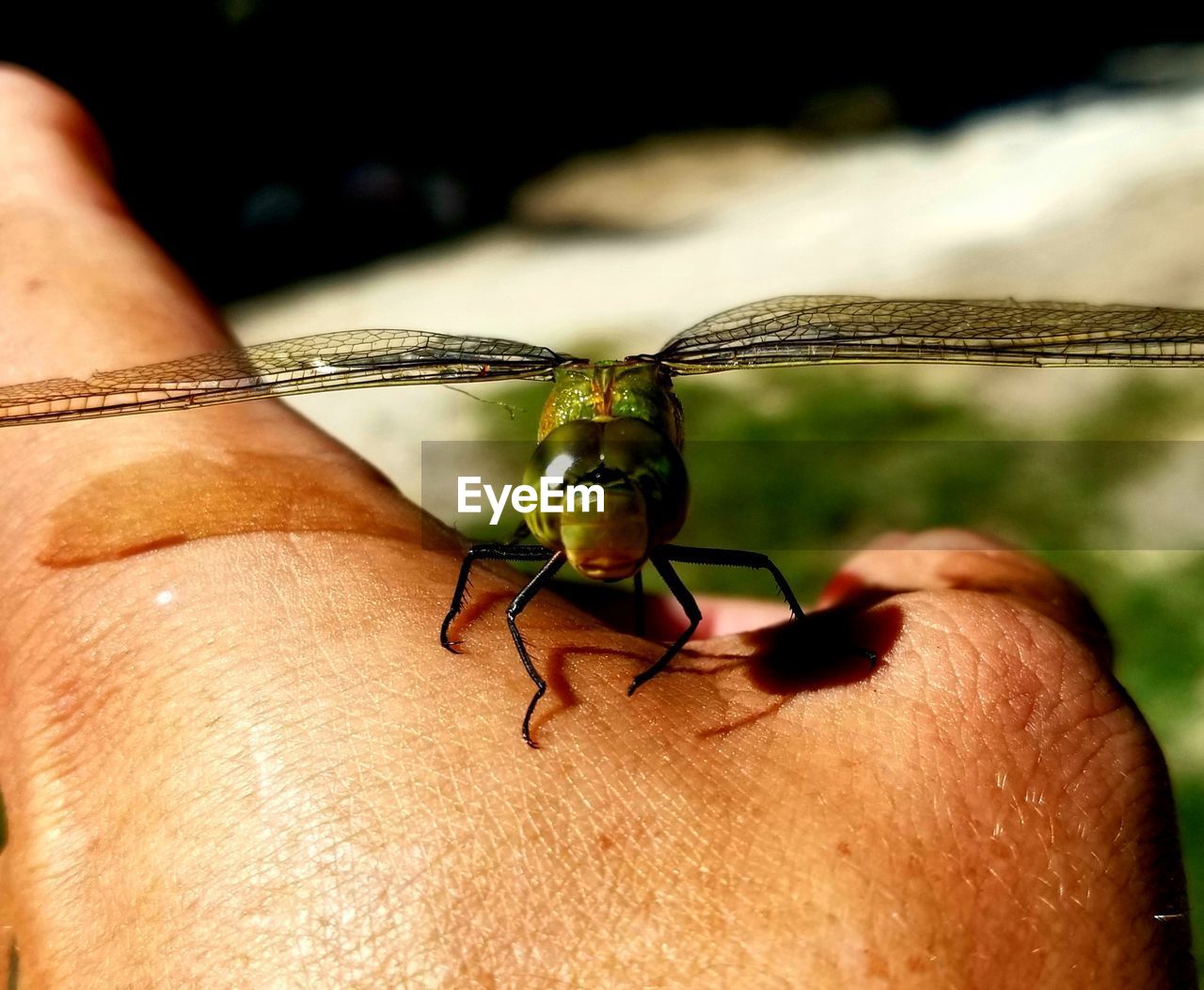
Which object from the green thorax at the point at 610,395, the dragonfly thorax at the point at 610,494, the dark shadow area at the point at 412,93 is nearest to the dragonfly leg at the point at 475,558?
the dragonfly thorax at the point at 610,494

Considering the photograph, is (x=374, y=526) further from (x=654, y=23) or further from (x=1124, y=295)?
(x=654, y=23)

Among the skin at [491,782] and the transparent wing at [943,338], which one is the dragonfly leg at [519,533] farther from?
the skin at [491,782]

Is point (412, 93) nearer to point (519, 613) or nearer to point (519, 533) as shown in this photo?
point (519, 533)

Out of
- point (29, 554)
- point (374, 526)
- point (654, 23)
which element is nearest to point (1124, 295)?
point (374, 526)

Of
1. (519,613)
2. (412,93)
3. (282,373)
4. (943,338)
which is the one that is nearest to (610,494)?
(519,613)

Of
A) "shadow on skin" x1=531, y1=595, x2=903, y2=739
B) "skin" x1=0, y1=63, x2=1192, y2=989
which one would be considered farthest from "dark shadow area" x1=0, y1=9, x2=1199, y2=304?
"shadow on skin" x1=531, y1=595, x2=903, y2=739
